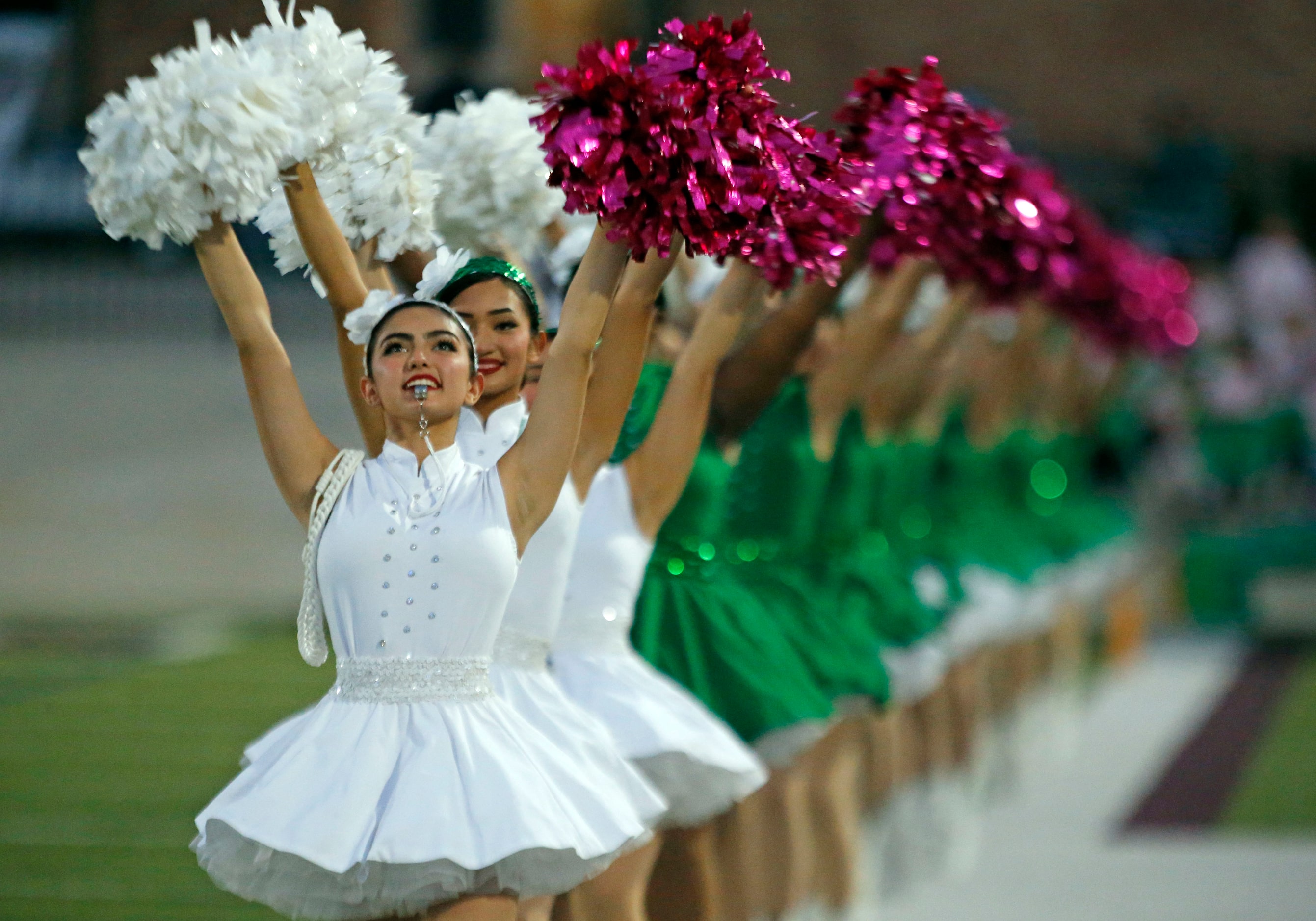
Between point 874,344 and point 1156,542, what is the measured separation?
9.12 metres

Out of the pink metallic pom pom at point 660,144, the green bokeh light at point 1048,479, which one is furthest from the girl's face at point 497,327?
the green bokeh light at point 1048,479

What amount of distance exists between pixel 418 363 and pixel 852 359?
245cm

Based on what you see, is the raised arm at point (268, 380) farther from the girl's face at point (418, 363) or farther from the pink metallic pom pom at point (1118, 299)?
the pink metallic pom pom at point (1118, 299)

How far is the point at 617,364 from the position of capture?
120 inches

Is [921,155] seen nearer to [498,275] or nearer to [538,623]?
[498,275]

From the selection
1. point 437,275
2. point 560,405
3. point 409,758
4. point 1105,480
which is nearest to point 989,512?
point 437,275

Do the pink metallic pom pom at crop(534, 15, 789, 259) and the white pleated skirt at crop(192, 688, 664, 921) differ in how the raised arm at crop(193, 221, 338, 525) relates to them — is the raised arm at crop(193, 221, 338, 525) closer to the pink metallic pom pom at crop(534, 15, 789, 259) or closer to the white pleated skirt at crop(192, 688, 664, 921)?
the white pleated skirt at crop(192, 688, 664, 921)

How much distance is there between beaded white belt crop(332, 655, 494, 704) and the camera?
8.61 feet

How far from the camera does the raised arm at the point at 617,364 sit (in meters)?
2.99

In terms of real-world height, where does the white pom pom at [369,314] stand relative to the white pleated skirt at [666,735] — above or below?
above

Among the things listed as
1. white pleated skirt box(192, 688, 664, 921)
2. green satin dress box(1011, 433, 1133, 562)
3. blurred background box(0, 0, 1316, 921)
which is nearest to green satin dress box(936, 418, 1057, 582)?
green satin dress box(1011, 433, 1133, 562)

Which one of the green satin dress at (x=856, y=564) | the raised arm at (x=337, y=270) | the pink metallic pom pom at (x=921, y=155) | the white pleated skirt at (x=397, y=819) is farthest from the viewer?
the green satin dress at (x=856, y=564)

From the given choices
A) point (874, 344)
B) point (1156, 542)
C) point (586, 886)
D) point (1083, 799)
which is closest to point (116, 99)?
point (586, 886)

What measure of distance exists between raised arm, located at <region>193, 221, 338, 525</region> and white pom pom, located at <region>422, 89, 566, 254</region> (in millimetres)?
931
